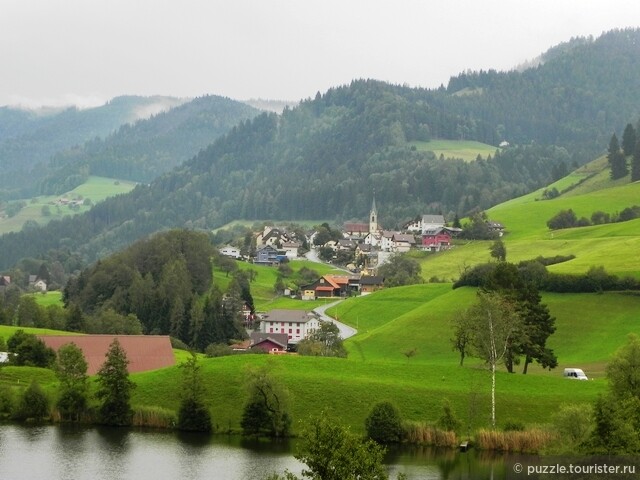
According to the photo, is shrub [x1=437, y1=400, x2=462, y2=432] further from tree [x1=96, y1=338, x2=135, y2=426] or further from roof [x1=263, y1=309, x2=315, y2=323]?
roof [x1=263, y1=309, x2=315, y2=323]

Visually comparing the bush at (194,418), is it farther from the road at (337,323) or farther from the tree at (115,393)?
the road at (337,323)

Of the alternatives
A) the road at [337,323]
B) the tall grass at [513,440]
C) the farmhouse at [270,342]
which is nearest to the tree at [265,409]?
the tall grass at [513,440]

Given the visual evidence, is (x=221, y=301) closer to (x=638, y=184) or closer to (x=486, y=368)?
(x=486, y=368)

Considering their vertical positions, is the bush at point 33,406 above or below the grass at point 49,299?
below

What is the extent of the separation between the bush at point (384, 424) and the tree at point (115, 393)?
1686cm

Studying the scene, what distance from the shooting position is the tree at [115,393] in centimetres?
7231

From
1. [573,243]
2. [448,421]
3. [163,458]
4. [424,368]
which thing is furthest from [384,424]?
[573,243]

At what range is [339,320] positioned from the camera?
132 metres

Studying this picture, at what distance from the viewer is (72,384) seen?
74938 millimetres

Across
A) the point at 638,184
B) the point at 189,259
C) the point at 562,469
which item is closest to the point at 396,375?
the point at 562,469

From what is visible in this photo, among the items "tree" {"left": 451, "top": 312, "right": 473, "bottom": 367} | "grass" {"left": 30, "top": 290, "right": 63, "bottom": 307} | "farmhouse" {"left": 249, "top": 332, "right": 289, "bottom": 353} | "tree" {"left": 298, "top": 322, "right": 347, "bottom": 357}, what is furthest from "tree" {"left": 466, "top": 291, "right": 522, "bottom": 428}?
"grass" {"left": 30, "top": 290, "right": 63, "bottom": 307}

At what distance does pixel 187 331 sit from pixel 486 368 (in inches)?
2074

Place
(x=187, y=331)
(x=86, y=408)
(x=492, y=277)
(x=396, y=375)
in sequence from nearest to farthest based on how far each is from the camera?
(x=86, y=408), (x=396, y=375), (x=492, y=277), (x=187, y=331)

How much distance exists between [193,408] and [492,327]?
868 inches
